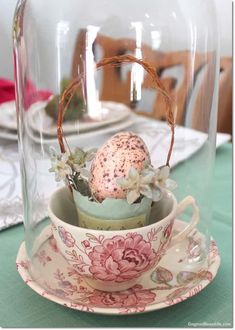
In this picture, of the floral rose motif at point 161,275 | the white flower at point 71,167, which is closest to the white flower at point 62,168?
the white flower at point 71,167

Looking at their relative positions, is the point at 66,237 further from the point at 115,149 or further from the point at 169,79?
the point at 169,79

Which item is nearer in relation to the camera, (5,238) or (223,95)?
(5,238)

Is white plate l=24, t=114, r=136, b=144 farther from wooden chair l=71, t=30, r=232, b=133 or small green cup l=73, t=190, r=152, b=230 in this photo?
small green cup l=73, t=190, r=152, b=230

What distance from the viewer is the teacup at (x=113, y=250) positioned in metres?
0.37

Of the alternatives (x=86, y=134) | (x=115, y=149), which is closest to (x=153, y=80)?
(x=115, y=149)

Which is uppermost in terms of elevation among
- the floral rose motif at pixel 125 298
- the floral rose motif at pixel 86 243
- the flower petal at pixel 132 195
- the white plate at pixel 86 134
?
the flower petal at pixel 132 195

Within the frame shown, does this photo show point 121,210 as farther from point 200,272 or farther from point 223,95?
point 223,95

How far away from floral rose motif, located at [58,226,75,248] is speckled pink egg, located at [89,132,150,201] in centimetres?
4

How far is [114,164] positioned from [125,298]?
11cm

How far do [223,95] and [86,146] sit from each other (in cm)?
51

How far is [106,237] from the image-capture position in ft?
1.22

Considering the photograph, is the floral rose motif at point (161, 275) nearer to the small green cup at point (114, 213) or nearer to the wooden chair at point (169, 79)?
the small green cup at point (114, 213)

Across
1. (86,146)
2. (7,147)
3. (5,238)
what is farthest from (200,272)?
(7,147)

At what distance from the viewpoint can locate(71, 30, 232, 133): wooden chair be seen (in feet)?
1.72
